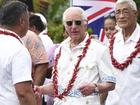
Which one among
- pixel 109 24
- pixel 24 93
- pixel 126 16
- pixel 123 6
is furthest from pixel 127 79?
pixel 109 24

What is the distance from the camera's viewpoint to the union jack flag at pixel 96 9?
9.70 m

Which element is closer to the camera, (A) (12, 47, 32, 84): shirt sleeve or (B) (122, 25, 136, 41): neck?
(A) (12, 47, 32, 84): shirt sleeve

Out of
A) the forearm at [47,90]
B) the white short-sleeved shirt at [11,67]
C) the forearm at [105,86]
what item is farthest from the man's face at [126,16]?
the white short-sleeved shirt at [11,67]

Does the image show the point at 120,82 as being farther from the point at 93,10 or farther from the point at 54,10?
the point at 54,10

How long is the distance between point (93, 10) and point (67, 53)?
2.78 metres

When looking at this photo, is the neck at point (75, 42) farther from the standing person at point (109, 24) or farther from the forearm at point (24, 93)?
the standing person at point (109, 24)

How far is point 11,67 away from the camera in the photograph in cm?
566

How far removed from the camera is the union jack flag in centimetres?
970

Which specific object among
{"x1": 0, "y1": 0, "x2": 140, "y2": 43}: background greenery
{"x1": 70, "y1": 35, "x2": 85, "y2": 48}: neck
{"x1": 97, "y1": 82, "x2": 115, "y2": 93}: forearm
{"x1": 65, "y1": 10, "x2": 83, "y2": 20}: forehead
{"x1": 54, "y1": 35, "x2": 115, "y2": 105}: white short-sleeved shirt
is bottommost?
{"x1": 0, "y1": 0, "x2": 140, "y2": 43}: background greenery

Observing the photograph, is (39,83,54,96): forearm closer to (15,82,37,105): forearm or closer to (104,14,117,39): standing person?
(15,82,37,105): forearm

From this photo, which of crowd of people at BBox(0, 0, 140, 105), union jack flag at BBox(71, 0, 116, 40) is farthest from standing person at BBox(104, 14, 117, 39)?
crowd of people at BBox(0, 0, 140, 105)

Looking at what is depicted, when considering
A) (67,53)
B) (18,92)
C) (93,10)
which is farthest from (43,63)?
(18,92)

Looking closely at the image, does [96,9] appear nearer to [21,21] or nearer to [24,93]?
[21,21]

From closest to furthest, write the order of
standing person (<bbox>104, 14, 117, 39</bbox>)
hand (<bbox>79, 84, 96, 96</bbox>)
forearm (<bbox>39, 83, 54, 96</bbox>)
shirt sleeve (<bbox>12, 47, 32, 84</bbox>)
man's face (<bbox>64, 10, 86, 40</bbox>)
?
1. shirt sleeve (<bbox>12, 47, 32, 84</bbox>)
2. hand (<bbox>79, 84, 96, 96</bbox>)
3. man's face (<bbox>64, 10, 86, 40</bbox>)
4. forearm (<bbox>39, 83, 54, 96</bbox>)
5. standing person (<bbox>104, 14, 117, 39</bbox>)
